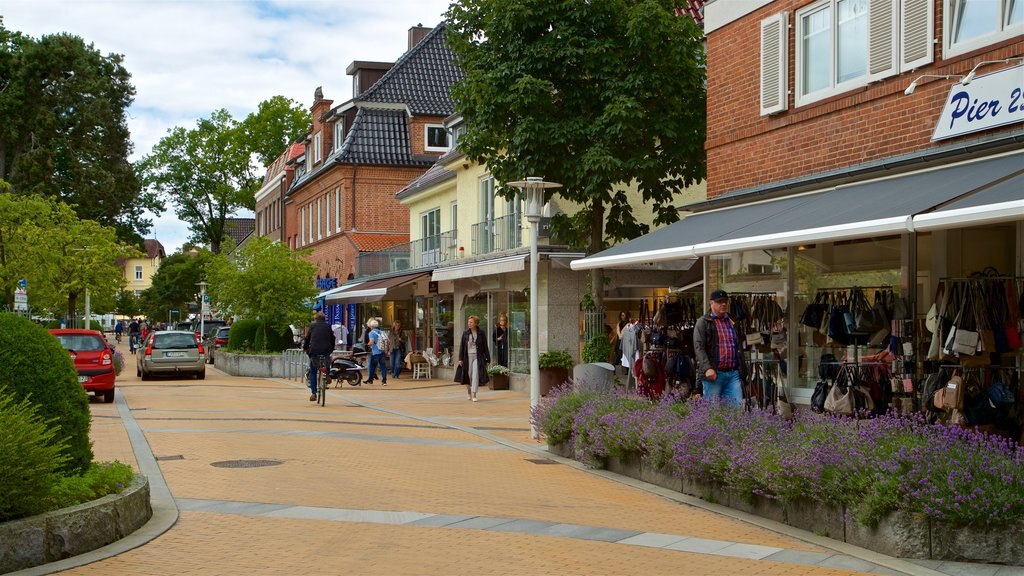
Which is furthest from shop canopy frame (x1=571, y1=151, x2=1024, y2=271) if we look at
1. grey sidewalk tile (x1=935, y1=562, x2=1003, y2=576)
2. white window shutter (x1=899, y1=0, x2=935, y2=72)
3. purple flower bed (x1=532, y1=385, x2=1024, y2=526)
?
grey sidewalk tile (x1=935, y1=562, x2=1003, y2=576)

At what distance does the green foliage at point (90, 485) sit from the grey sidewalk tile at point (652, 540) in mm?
3655

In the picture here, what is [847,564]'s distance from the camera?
746cm

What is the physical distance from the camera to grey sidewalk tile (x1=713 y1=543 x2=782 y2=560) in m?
7.71

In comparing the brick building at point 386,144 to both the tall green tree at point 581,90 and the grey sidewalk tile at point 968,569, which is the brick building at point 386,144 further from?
the grey sidewalk tile at point 968,569

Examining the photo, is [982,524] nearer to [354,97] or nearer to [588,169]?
[588,169]

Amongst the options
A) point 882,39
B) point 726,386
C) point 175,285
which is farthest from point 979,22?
point 175,285

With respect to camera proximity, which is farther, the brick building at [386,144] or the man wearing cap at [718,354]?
the brick building at [386,144]

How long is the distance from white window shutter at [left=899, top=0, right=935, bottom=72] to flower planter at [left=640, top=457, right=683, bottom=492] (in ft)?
16.9

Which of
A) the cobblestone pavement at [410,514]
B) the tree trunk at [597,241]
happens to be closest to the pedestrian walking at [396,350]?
the tree trunk at [597,241]

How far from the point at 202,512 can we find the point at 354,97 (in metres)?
37.8

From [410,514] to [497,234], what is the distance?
20.6 metres

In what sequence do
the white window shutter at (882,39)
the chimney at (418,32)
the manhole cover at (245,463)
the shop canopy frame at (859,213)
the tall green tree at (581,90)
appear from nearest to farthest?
the shop canopy frame at (859,213), the manhole cover at (245,463), the white window shutter at (882,39), the tall green tree at (581,90), the chimney at (418,32)

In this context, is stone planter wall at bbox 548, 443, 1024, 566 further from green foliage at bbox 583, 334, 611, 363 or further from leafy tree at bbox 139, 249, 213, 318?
leafy tree at bbox 139, 249, 213, 318

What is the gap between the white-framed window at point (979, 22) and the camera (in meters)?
11.1
